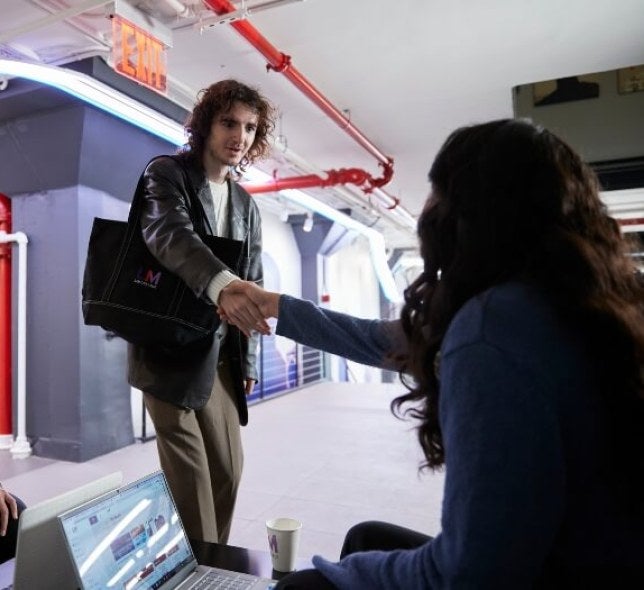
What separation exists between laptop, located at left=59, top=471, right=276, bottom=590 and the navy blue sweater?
Result: 1.77 ft

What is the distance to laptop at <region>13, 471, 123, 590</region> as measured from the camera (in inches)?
33.3

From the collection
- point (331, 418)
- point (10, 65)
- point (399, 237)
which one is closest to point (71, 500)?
point (10, 65)

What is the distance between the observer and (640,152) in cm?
235

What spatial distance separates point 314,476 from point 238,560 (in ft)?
7.69

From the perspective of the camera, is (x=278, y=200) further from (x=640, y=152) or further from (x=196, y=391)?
(x=196, y=391)

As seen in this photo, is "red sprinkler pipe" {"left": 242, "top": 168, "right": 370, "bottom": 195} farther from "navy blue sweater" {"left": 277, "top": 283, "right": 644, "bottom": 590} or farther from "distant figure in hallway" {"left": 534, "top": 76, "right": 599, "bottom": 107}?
"navy blue sweater" {"left": 277, "top": 283, "right": 644, "bottom": 590}

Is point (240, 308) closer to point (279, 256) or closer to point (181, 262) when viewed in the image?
point (181, 262)

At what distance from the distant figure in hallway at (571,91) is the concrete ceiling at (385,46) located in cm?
54

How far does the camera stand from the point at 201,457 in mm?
1541

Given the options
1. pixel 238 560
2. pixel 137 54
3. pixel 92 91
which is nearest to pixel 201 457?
pixel 238 560

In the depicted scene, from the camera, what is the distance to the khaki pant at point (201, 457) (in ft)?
4.89

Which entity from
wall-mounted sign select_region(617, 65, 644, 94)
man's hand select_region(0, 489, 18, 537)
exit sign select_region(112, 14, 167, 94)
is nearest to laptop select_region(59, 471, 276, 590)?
man's hand select_region(0, 489, 18, 537)

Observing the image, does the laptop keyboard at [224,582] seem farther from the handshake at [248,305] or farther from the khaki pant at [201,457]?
the handshake at [248,305]

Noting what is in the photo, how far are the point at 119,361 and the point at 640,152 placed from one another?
369 cm
